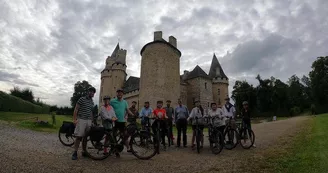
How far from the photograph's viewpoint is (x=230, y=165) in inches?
190

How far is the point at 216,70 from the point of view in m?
39.2

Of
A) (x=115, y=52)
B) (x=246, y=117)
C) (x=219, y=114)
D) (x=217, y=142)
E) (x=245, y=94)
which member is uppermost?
(x=115, y=52)

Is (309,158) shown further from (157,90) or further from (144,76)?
(144,76)

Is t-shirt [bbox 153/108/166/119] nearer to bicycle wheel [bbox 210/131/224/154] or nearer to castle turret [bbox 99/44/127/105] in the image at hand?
bicycle wheel [bbox 210/131/224/154]

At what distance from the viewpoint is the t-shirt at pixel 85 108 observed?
5.27m

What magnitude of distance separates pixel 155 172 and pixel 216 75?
118ft

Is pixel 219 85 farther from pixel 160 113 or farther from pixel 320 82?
pixel 160 113

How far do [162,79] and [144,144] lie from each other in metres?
19.6

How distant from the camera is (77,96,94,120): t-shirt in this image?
5267 millimetres

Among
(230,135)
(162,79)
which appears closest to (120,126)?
(230,135)

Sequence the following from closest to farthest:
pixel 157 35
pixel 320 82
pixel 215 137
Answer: pixel 215 137 < pixel 157 35 < pixel 320 82

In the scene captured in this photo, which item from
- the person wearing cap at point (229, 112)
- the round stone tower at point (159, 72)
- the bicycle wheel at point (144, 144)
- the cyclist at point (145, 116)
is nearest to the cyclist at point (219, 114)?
the person wearing cap at point (229, 112)

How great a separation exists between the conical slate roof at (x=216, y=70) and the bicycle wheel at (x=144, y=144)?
34.5m

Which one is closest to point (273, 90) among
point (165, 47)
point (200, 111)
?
point (165, 47)
